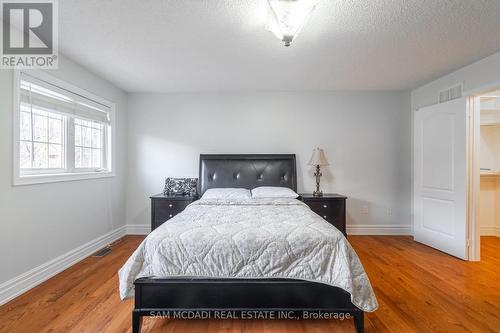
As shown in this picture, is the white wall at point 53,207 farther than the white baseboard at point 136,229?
No

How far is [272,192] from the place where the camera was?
11.3ft

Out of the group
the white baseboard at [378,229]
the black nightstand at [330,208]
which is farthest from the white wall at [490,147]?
the black nightstand at [330,208]

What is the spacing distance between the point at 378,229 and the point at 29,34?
5.06 m

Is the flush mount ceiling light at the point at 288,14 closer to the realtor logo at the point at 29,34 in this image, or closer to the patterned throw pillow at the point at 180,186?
the realtor logo at the point at 29,34

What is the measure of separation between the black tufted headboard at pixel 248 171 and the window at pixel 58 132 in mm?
1483

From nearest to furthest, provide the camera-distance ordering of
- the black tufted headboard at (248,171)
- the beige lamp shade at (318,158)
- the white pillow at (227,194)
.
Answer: the white pillow at (227,194)
the beige lamp shade at (318,158)
the black tufted headboard at (248,171)

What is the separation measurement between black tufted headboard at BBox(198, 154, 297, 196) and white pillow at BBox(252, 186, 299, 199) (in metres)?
0.25

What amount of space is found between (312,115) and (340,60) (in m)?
1.28

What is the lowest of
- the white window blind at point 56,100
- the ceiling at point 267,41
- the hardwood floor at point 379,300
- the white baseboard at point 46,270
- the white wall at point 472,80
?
the hardwood floor at point 379,300

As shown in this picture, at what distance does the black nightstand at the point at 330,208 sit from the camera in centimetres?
352

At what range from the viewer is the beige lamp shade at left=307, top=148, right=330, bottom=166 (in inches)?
145

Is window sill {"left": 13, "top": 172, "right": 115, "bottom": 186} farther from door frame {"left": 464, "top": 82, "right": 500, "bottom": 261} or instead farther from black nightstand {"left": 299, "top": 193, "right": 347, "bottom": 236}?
door frame {"left": 464, "top": 82, "right": 500, "bottom": 261}

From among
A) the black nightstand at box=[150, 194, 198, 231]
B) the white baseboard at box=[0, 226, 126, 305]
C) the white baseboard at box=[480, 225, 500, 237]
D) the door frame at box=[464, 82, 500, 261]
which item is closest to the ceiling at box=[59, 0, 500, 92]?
the door frame at box=[464, 82, 500, 261]

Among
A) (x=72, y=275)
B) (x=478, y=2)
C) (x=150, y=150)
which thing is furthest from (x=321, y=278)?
(x=150, y=150)
